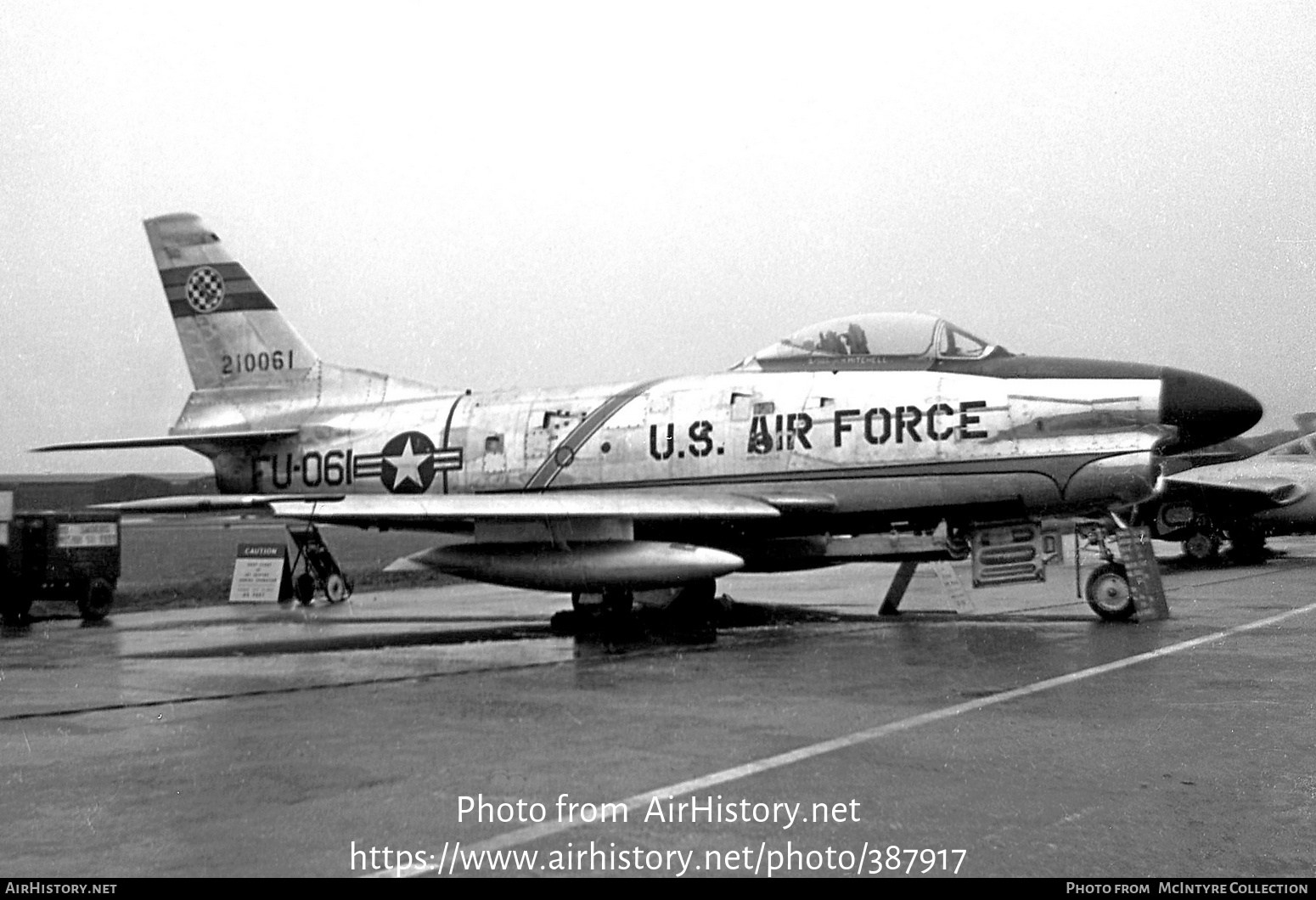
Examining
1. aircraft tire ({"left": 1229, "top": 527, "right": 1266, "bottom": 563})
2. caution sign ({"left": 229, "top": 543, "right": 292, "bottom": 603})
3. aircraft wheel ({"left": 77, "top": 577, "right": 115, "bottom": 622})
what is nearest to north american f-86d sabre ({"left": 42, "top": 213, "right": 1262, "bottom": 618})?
aircraft wheel ({"left": 77, "top": 577, "right": 115, "bottom": 622})

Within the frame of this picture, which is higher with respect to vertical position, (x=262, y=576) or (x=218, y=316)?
(x=218, y=316)

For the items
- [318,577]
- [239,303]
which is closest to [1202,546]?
[318,577]

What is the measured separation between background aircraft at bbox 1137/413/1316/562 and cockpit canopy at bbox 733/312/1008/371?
14447 millimetres

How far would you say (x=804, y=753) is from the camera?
5965mm

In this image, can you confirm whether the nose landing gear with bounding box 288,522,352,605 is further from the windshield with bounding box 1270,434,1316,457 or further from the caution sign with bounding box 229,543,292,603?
the windshield with bounding box 1270,434,1316,457

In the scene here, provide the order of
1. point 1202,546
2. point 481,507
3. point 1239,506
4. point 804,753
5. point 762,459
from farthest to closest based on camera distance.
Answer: point 1202,546
point 1239,506
point 762,459
point 481,507
point 804,753

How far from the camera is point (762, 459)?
42.8 feet

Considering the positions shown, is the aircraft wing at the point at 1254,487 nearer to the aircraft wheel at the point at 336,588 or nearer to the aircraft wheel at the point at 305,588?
the aircraft wheel at the point at 336,588

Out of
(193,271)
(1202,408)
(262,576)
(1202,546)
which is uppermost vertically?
(193,271)

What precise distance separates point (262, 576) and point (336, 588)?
1062 mm

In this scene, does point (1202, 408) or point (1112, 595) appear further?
point (1112, 595)

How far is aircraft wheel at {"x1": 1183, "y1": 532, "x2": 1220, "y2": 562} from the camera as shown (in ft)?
86.5

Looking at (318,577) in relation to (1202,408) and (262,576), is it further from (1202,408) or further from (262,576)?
(1202,408)

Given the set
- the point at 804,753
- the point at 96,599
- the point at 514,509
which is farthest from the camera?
the point at 96,599
